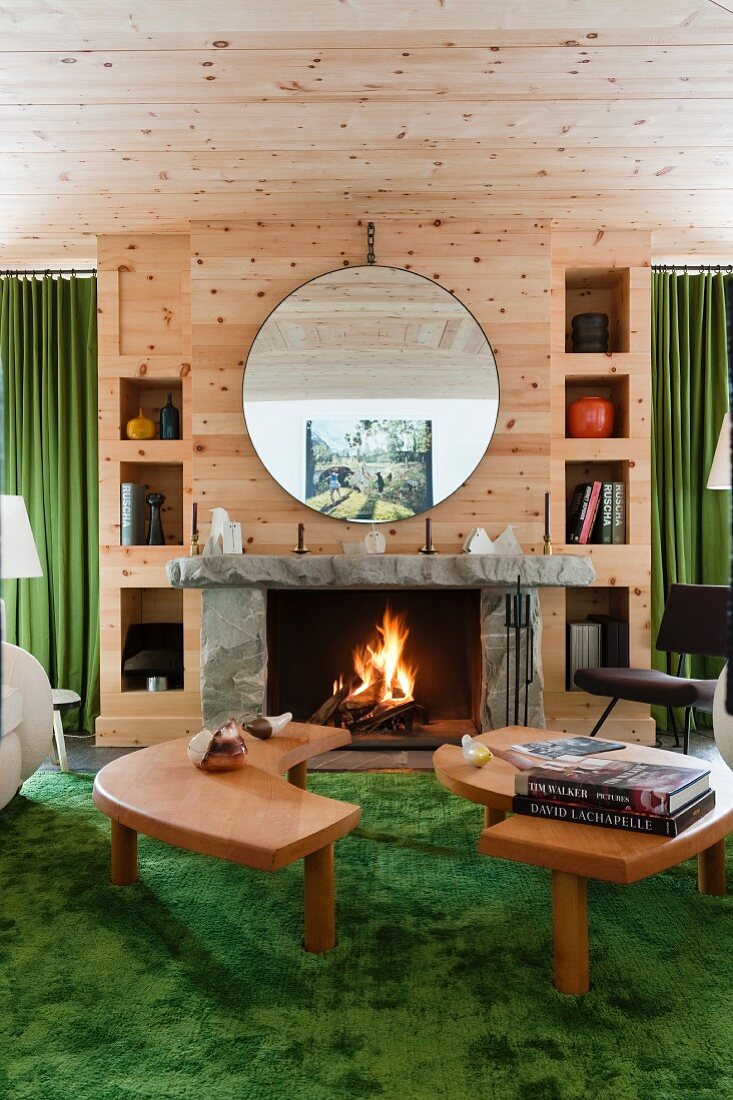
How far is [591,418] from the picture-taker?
163 inches

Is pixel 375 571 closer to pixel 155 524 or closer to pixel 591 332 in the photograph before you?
pixel 155 524

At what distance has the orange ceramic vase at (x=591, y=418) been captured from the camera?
415 cm

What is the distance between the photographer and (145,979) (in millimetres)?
1805

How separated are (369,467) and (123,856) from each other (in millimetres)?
2216

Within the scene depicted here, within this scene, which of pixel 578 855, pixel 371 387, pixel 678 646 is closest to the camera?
pixel 578 855

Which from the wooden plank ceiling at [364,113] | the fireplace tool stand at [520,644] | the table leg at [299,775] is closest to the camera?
the wooden plank ceiling at [364,113]

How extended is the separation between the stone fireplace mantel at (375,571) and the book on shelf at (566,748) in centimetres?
116

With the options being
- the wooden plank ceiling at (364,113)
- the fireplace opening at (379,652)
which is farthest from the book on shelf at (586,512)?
the wooden plank ceiling at (364,113)

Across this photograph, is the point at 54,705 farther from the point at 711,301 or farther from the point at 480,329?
the point at 711,301

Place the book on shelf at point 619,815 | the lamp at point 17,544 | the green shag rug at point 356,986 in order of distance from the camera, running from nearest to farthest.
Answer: the green shag rug at point 356,986, the book on shelf at point 619,815, the lamp at point 17,544

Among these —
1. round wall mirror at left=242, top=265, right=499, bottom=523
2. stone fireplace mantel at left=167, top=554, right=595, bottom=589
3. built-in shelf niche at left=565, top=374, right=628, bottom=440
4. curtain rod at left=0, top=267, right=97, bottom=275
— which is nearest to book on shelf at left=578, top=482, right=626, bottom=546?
built-in shelf niche at left=565, top=374, right=628, bottom=440

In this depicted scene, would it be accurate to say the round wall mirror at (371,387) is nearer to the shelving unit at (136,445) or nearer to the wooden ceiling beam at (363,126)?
the shelving unit at (136,445)

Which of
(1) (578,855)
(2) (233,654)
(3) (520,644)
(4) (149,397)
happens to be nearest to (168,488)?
(4) (149,397)

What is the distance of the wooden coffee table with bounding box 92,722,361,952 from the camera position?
176 centimetres
